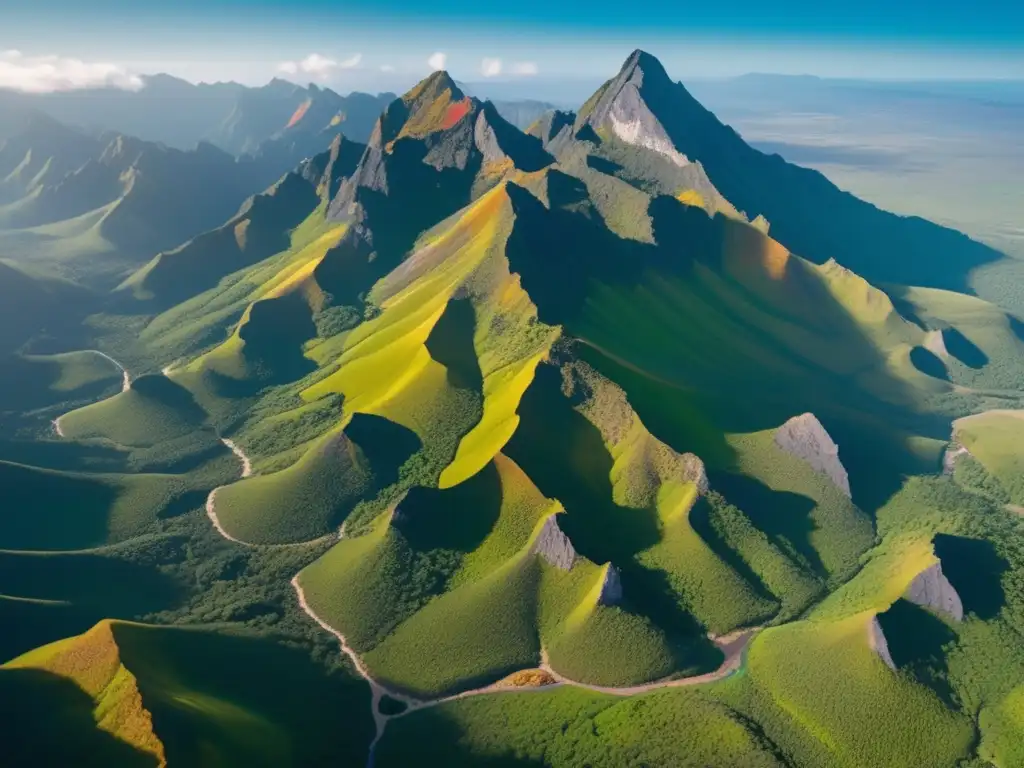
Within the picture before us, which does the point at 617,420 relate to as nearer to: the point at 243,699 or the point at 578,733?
the point at 578,733

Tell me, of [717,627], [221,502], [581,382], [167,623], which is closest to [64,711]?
[167,623]

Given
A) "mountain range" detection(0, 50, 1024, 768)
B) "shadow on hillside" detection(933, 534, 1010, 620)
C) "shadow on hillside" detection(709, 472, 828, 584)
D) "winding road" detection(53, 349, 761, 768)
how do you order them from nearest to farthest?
1. "mountain range" detection(0, 50, 1024, 768)
2. "winding road" detection(53, 349, 761, 768)
3. "shadow on hillside" detection(933, 534, 1010, 620)
4. "shadow on hillside" detection(709, 472, 828, 584)

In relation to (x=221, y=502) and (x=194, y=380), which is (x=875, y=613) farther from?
(x=194, y=380)

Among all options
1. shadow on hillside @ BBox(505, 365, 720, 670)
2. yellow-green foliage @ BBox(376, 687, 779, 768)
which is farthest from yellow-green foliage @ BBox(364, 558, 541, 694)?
shadow on hillside @ BBox(505, 365, 720, 670)

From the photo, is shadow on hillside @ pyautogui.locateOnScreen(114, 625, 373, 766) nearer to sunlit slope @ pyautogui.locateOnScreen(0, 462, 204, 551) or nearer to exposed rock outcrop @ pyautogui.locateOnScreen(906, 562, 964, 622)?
sunlit slope @ pyautogui.locateOnScreen(0, 462, 204, 551)

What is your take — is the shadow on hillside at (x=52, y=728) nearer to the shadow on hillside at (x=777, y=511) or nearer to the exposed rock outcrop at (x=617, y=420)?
the exposed rock outcrop at (x=617, y=420)

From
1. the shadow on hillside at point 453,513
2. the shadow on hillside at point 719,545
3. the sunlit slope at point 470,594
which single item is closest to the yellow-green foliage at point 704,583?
the shadow on hillside at point 719,545

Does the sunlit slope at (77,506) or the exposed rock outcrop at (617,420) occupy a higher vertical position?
the exposed rock outcrop at (617,420)
